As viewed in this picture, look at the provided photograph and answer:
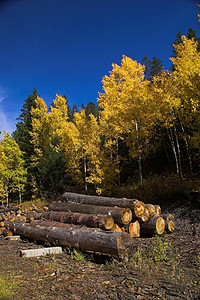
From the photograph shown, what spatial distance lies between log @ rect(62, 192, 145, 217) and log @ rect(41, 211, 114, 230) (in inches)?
38.8

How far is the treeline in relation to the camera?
11.5 m

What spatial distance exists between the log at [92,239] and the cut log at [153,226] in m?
2.01

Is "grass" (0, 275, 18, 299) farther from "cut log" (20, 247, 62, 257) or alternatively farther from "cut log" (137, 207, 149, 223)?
"cut log" (137, 207, 149, 223)

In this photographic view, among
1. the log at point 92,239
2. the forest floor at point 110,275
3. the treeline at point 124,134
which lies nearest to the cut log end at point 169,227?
the forest floor at point 110,275

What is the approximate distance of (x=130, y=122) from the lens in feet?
42.7

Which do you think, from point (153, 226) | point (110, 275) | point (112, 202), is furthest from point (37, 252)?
point (153, 226)

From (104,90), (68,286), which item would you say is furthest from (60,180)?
(68,286)

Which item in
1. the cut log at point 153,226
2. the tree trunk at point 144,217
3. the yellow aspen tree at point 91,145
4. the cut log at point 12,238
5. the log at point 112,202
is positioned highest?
the yellow aspen tree at point 91,145

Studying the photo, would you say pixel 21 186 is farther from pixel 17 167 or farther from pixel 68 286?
pixel 68 286

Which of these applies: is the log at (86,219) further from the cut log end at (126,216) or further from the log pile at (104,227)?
the cut log end at (126,216)

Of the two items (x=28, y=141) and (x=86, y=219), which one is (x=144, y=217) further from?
(x=28, y=141)

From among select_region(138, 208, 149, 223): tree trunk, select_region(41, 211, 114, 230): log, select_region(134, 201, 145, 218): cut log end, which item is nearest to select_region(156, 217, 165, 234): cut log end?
select_region(138, 208, 149, 223): tree trunk

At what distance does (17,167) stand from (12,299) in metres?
19.3

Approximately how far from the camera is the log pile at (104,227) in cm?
503
